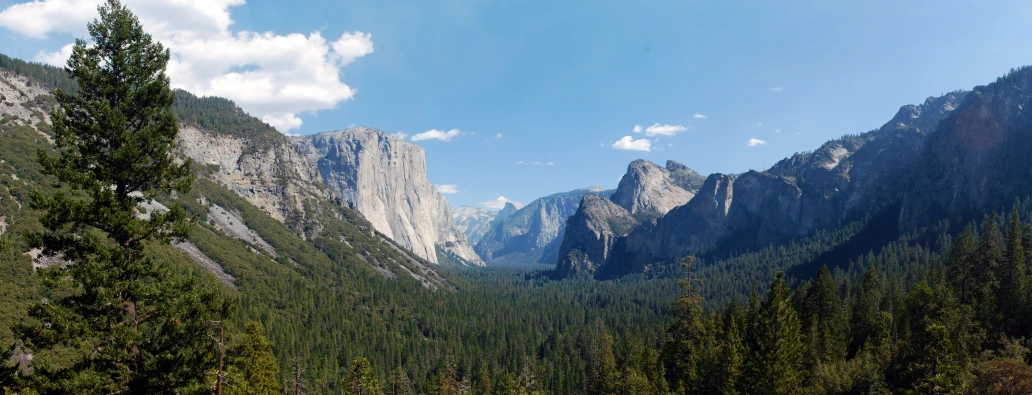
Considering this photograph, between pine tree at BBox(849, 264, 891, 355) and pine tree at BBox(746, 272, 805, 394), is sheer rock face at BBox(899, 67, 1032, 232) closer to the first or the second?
pine tree at BBox(849, 264, 891, 355)

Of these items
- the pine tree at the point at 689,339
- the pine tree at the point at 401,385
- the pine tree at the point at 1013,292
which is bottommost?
the pine tree at the point at 401,385

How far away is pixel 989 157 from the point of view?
182125 mm

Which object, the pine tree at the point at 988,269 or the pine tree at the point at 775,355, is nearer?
the pine tree at the point at 775,355

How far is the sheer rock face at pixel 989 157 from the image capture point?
172 m

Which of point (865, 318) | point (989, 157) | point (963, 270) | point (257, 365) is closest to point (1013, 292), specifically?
point (963, 270)

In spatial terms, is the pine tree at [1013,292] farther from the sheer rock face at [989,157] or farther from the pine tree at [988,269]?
the sheer rock face at [989,157]

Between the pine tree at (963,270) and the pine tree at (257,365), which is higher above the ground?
the pine tree at (963,270)

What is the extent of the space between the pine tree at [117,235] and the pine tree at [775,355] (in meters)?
38.0

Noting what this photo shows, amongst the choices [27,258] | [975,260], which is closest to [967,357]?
[975,260]

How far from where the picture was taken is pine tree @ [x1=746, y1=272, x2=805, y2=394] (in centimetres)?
3959

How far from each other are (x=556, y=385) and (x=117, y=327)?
285 feet

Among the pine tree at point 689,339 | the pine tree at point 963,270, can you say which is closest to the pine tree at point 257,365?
the pine tree at point 689,339

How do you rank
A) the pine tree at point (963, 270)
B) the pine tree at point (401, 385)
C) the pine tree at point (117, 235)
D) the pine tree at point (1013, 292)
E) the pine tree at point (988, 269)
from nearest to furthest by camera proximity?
the pine tree at point (117, 235), the pine tree at point (1013, 292), the pine tree at point (988, 269), the pine tree at point (963, 270), the pine tree at point (401, 385)

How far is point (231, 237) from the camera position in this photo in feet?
585
